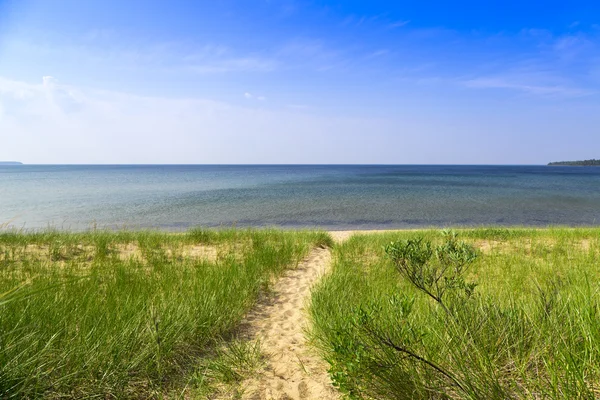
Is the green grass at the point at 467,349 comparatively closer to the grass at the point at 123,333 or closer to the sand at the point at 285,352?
the sand at the point at 285,352

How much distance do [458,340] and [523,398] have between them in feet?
2.42

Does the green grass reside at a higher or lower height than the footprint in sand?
higher

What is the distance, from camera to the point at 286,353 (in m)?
4.03

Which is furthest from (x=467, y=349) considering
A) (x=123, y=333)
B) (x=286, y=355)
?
(x=123, y=333)

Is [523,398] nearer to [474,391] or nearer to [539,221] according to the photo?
[474,391]

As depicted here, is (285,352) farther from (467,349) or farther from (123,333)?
(467,349)

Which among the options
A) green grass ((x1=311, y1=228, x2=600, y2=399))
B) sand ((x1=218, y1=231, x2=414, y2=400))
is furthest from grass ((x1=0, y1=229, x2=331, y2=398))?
green grass ((x1=311, y1=228, x2=600, y2=399))

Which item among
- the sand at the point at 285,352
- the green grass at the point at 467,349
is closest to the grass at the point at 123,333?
the sand at the point at 285,352

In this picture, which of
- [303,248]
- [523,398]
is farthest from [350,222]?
Answer: [523,398]

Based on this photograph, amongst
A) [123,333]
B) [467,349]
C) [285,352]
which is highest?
[467,349]

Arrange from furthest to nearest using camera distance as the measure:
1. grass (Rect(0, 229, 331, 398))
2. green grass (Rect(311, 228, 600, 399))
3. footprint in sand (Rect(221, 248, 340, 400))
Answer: footprint in sand (Rect(221, 248, 340, 400))
grass (Rect(0, 229, 331, 398))
green grass (Rect(311, 228, 600, 399))

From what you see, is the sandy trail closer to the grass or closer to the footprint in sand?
the footprint in sand

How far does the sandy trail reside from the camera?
3.20 m

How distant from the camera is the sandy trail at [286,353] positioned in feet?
10.5
